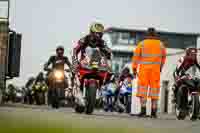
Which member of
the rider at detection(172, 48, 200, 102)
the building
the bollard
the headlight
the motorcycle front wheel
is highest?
the building

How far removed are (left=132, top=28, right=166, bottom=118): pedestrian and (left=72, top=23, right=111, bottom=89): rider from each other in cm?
56

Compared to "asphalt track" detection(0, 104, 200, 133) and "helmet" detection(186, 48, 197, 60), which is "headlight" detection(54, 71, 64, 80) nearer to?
"helmet" detection(186, 48, 197, 60)

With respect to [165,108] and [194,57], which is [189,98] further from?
[165,108]

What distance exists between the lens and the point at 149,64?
39.1 ft

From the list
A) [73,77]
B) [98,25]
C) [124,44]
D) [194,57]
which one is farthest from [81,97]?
[124,44]

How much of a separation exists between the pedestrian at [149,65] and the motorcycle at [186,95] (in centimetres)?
55

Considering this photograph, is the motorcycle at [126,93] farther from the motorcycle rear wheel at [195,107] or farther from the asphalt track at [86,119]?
the asphalt track at [86,119]

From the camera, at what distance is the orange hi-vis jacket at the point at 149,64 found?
38.6ft

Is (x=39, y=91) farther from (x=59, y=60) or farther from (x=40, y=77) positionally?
(x=59, y=60)

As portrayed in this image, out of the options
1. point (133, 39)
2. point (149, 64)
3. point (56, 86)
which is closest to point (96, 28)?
point (149, 64)

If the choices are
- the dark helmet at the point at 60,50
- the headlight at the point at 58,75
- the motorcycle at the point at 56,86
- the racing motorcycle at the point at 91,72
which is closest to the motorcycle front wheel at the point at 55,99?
the motorcycle at the point at 56,86

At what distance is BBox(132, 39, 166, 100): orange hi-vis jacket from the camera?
11773 mm

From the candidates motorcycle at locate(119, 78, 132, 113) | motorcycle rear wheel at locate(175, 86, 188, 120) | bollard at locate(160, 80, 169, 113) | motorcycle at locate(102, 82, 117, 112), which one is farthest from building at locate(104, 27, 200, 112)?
motorcycle rear wheel at locate(175, 86, 188, 120)

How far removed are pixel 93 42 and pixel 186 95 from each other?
1.88m
